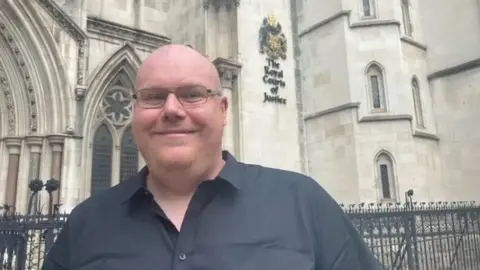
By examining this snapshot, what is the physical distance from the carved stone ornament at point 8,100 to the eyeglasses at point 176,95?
8.85m

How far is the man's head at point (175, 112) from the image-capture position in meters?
1.15

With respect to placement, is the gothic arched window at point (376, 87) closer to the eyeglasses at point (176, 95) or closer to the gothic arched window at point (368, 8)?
the gothic arched window at point (368, 8)

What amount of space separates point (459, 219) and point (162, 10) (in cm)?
975

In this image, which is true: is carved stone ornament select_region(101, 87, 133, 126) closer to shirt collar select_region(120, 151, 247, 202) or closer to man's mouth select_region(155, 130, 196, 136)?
shirt collar select_region(120, 151, 247, 202)

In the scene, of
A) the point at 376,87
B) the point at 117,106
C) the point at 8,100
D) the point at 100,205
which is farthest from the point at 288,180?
the point at 376,87

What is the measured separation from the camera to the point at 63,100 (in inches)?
344

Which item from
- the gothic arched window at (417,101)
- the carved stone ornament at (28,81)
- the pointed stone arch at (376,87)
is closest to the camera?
the carved stone ornament at (28,81)

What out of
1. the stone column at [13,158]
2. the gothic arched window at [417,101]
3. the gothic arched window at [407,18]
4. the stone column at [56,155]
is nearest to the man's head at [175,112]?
the stone column at [56,155]

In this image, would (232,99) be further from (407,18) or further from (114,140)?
(407,18)

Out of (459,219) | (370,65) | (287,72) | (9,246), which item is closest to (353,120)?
(370,65)

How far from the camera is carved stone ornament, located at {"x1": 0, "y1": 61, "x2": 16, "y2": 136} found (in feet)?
28.5

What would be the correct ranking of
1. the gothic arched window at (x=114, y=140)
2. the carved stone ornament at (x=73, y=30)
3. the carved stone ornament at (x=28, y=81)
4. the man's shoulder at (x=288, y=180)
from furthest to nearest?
the gothic arched window at (x=114, y=140)
the carved stone ornament at (x=73, y=30)
the carved stone ornament at (x=28, y=81)
the man's shoulder at (x=288, y=180)

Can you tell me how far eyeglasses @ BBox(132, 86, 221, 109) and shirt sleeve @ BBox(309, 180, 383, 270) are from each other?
1.53 feet

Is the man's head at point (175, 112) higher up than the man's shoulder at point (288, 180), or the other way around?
the man's head at point (175, 112)
